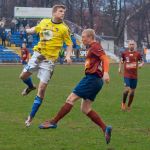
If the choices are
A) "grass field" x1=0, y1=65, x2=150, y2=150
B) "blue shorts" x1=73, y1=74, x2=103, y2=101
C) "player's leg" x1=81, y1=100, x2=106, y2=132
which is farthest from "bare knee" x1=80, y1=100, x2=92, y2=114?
"grass field" x1=0, y1=65, x2=150, y2=150

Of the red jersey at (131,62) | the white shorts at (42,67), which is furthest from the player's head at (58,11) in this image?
the red jersey at (131,62)

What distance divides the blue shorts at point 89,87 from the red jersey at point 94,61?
89 millimetres

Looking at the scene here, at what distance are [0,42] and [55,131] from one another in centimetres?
4293

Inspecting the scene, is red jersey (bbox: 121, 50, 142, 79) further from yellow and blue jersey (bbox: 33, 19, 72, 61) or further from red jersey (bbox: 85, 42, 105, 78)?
red jersey (bbox: 85, 42, 105, 78)

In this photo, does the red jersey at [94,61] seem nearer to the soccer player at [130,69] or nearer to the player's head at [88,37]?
the player's head at [88,37]

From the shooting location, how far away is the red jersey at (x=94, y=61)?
32.3ft

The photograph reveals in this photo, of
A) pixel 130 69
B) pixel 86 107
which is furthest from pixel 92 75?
pixel 130 69

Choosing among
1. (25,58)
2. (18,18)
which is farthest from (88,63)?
(18,18)

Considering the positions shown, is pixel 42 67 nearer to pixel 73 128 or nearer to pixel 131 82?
pixel 73 128

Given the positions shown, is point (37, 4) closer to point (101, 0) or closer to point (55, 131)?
point (101, 0)

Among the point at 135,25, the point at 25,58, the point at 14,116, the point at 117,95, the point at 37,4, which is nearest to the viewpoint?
the point at 14,116

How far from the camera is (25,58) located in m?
37.1

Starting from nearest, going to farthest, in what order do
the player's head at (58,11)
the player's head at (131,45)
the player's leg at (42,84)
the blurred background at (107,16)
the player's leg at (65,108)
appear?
the player's leg at (65,108), the player's head at (58,11), the player's leg at (42,84), the player's head at (131,45), the blurred background at (107,16)

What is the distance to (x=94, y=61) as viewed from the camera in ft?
32.5
